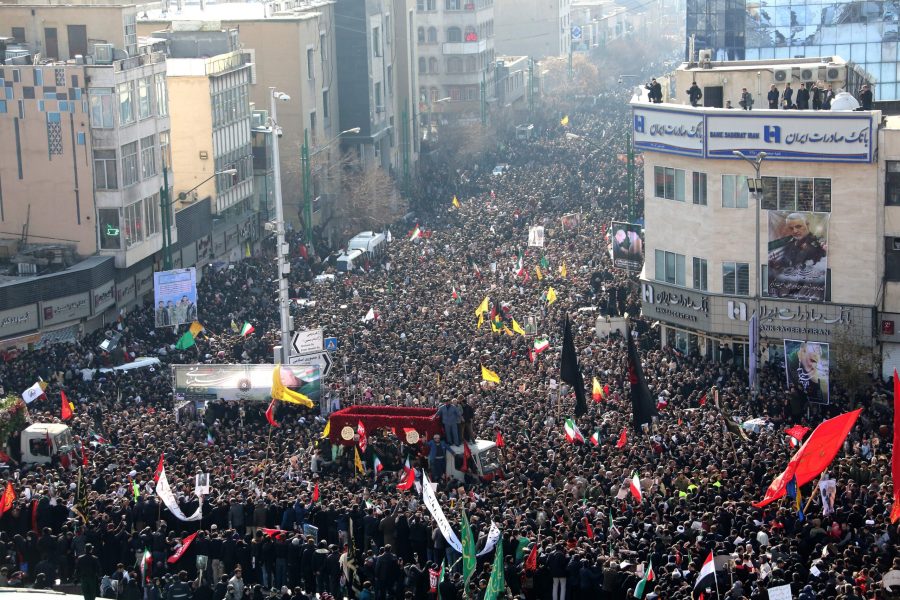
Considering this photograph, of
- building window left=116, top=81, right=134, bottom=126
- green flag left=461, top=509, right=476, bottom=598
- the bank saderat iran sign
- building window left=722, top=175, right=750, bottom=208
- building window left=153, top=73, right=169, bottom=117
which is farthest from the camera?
building window left=153, top=73, right=169, bottom=117

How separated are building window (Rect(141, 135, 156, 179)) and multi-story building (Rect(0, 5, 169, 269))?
32cm

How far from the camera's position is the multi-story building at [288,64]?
8219cm

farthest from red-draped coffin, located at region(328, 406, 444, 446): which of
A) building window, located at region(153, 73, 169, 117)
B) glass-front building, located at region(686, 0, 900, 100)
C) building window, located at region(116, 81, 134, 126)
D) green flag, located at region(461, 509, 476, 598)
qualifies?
glass-front building, located at region(686, 0, 900, 100)

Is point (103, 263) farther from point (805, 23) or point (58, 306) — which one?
point (805, 23)

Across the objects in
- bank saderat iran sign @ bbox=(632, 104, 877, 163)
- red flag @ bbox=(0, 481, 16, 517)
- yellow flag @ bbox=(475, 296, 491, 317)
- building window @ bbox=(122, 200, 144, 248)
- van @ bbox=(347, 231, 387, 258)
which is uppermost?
bank saderat iran sign @ bbox=(632, 104, 877, 163)

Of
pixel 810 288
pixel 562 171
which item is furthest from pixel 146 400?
pixel 562 171

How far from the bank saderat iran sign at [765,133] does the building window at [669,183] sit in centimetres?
71

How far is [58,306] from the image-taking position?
174 feet

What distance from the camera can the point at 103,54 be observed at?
189 ft

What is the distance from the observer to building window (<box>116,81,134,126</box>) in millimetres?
57562

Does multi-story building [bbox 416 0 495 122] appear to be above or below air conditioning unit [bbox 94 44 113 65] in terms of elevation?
below

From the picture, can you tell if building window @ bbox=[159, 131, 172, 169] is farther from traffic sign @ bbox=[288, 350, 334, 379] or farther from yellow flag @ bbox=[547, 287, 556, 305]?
traffic sign @ bbox=[288, 350, 334, 379]

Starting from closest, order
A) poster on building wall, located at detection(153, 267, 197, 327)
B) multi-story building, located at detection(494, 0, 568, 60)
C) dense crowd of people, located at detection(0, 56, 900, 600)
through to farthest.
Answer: dense crowd of people, located at detection(0, 56, 900, 600) < poster on building wall, located at detection(153, 267, 197, 327) < multi-story building, located at detection(494, 0, 568, 60)

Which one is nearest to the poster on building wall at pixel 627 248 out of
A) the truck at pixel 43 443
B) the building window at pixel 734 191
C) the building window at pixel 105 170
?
the building window at pixel 734 191
